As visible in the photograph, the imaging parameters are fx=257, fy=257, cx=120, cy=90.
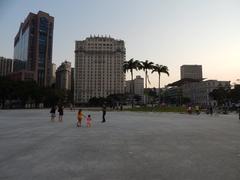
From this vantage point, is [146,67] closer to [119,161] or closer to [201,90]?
[119,161]

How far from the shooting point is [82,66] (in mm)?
179250

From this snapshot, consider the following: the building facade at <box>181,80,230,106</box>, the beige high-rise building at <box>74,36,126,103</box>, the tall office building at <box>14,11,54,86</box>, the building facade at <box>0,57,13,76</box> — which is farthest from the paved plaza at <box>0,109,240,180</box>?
the building facade at <box>0,57,13,76</box>

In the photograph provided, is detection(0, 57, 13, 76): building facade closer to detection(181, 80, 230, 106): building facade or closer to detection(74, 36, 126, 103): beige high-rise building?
detection(74, 36, 126, 103): beige high-rise building

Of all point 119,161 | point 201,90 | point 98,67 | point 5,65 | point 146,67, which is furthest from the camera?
point 5,65

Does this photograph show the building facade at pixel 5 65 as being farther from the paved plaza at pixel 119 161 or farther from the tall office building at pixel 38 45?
the paved plaza at pixel 119 161

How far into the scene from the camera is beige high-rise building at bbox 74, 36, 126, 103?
584 ft

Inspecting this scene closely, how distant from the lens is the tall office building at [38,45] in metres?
158

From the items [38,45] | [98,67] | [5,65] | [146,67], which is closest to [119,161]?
[146,67]

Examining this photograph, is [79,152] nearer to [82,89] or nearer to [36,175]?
[36,175]

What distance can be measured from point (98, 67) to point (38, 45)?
4288 centimetres

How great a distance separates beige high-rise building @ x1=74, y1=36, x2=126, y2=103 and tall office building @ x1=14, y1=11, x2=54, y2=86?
2119cm

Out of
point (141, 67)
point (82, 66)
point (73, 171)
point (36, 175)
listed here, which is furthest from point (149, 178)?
point (82, 66)

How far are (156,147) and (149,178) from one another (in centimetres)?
414

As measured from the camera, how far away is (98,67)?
180375 millimetres
